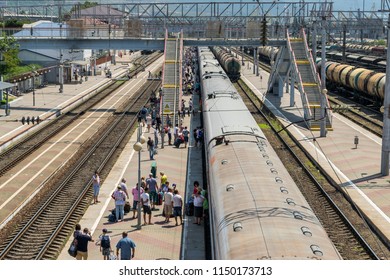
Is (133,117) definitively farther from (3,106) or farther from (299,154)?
(299,154)

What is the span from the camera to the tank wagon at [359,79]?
5194 cm

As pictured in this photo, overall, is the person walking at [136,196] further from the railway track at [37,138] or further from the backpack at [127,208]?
the railway track at [37,138]

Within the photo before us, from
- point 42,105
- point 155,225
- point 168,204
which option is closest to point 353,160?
point 168,204

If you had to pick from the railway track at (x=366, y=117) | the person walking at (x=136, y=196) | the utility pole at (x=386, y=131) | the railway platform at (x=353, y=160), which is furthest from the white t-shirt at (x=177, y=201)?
the railway track at (x=366, y=117)

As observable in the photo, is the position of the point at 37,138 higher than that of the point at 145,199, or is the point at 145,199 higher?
the point at 145,199

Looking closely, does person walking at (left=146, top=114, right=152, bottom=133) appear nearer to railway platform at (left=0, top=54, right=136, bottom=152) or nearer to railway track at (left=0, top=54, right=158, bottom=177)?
railway track at (left=0, top=54, right=158, bottom=177)

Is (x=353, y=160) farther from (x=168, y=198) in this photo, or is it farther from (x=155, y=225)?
(x=155, y=225)

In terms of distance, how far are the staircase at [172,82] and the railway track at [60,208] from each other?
15.4ft

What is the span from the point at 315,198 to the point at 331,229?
4468 millimetres

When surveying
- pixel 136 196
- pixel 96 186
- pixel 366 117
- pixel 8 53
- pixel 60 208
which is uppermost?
pixel 8 53

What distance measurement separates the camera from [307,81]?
52594mm

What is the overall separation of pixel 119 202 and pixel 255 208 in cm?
905

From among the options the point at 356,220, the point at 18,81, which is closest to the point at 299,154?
the point at 356,220

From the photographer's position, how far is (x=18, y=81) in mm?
67500
